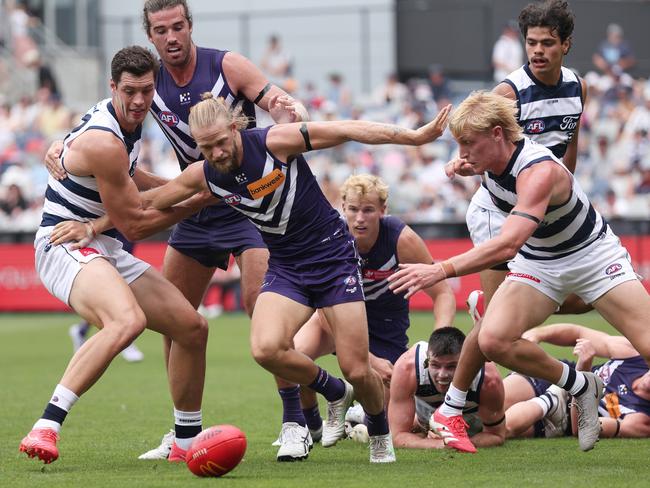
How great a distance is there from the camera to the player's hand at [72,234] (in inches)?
266

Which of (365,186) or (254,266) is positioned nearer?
(254,266)

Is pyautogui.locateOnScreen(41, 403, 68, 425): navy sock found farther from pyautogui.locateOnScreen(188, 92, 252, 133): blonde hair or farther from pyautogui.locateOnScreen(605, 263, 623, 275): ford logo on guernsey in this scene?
pyautogui.locateOnScreen(605, 263, 623, 275): ford logo on guernsey

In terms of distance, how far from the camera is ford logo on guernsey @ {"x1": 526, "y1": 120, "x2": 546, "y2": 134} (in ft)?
24.8

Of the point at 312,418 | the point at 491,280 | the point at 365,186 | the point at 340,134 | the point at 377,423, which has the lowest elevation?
the point at 312,418

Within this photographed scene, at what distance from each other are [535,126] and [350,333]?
2.06 m

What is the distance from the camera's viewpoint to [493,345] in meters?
6.64

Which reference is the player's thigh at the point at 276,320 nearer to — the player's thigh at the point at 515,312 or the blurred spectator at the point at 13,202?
the player's thigh at the point at 515,312

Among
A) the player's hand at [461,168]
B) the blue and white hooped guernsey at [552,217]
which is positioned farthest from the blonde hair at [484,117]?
the player's hand at [461,168]

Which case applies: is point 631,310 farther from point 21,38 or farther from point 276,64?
point 21,38

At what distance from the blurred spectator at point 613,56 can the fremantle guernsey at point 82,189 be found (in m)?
15.6

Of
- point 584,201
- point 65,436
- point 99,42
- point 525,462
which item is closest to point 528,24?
point 584,201

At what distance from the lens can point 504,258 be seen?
6094 millimetres

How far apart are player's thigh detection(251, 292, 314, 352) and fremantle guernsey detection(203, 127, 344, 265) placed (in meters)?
0.28

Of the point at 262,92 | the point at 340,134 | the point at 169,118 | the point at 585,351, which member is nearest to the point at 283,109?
Result: the point at 262,92
